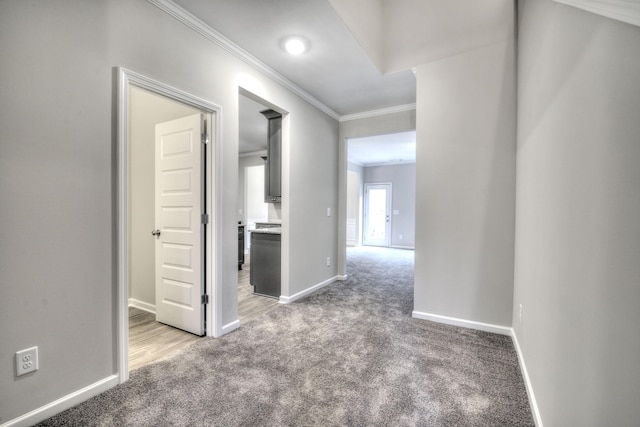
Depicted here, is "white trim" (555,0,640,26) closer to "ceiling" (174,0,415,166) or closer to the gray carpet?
"ceiling" (174,0,415,166)

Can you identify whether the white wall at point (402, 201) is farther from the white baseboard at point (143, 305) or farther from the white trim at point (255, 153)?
the white baseboard at point (143, 305)

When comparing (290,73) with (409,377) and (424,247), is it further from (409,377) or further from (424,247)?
(409,377)

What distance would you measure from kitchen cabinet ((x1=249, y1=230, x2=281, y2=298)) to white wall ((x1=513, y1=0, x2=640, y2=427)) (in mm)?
2644

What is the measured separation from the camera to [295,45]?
8.18 feet

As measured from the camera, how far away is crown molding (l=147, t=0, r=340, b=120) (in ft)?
6.59

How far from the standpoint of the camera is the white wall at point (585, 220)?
0.70m

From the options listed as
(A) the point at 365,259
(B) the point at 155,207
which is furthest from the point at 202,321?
(A) the point at 365,259

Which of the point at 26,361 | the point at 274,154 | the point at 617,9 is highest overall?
the point at 274,154

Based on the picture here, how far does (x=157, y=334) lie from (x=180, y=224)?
3.33 ft

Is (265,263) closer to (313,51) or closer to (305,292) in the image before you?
(305,292)

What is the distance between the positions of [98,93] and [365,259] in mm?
5660

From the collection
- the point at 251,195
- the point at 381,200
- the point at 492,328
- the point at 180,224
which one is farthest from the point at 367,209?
the point at 180,224

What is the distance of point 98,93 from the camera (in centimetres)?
165

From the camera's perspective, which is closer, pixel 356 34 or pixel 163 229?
pixel 356 34
